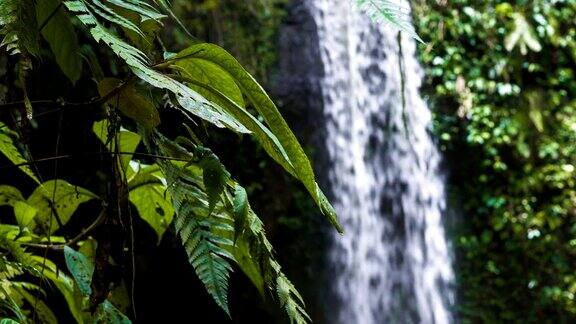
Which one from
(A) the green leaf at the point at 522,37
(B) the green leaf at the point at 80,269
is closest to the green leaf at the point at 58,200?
(B) the green leaf at the point at 80,269

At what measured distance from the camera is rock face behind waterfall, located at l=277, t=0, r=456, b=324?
4262 millimetres

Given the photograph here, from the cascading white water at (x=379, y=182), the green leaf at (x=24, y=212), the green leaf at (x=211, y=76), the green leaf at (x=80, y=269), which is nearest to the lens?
the green leaf at (x=211, y=76)

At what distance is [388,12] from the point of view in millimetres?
479

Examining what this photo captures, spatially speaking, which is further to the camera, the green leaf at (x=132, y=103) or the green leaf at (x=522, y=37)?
the green leaf at (x=522, y=37)

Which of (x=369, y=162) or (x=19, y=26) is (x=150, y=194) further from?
(x=369, y=162)

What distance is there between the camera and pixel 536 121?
426cm

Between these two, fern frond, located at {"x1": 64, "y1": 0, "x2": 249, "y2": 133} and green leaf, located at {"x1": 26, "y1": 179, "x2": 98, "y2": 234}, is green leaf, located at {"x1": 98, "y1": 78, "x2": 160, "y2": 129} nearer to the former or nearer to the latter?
fern frond, located at {"x1": 64, "y1": 0, "x2": 249, "y2": 133}

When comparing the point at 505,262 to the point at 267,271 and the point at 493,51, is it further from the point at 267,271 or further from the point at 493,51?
the point at 267,271

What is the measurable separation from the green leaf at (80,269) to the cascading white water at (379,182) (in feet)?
12.0

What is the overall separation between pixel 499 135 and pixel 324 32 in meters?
1.44

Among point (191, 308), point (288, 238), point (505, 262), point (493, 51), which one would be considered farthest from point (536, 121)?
point (191, 308)

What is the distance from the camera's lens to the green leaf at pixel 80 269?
0.65 metres

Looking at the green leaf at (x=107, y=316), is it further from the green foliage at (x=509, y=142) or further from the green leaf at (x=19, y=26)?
the green foliage at (x=509, y=142)

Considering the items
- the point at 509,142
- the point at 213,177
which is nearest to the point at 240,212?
the point at 213,177
